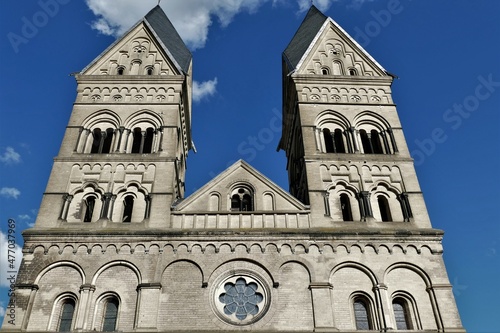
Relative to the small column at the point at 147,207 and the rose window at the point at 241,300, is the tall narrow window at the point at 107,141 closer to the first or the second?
the small column at the point at 147,207

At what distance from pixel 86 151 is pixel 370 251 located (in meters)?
14.1

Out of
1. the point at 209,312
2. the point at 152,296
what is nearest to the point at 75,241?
the point at 152,296

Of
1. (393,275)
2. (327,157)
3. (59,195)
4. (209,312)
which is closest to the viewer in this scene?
(209,312)

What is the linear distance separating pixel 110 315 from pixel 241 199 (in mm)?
7408

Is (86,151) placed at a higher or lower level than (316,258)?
higher

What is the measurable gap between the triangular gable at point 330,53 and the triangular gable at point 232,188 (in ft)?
25.3

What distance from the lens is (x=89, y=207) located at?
21.1m

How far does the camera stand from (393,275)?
18.5 metres

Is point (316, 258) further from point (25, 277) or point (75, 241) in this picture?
point (25, 277)

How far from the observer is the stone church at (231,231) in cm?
1738

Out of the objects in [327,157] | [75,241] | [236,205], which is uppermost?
[327,157]

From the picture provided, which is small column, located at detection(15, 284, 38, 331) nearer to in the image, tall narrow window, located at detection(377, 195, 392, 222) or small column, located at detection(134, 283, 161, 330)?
small column, located at detection(134, 283, 161, 330)

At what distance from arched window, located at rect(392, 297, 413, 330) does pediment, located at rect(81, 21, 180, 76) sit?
54.5 ft

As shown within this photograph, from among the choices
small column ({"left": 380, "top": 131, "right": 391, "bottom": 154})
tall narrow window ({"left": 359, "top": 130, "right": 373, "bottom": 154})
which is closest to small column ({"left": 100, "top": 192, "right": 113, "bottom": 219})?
tall narrow window ({"left": 359, "top": 130, "right": 373, "bottom": 154})
